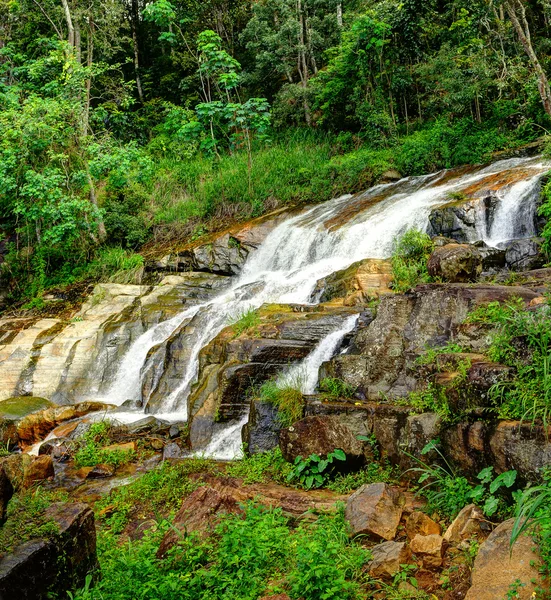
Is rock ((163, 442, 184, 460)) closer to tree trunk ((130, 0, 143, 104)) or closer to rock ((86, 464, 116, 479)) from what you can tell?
rock ((86, 464, 116, 479))

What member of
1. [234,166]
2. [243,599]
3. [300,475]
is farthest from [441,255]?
[234,166]

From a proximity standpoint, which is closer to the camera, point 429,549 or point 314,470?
point 429,549

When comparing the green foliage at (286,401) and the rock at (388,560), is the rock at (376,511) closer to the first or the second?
the rock at (388,560)

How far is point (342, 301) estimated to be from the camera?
9969 millimetres

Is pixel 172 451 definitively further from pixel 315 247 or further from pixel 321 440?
pixel 315 247

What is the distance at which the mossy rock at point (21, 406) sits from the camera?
33.3ft

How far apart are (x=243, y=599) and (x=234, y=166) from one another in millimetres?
18328

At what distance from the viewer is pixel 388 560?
381 cm

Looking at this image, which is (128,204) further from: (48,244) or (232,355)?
(232,355)

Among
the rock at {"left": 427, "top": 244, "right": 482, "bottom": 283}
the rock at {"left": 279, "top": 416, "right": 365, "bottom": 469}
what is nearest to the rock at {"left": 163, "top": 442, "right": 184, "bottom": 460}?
the rock at {"left": 279, "top": 416, "right": 365, "bottom": 469}

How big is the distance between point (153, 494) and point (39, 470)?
2.25 meters

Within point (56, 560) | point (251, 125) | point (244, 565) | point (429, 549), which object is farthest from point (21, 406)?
point (251, 125)

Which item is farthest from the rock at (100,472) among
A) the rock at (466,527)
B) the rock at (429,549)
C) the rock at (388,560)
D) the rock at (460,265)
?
Result: the rock at (460,265)

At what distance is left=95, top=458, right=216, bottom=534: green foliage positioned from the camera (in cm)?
606
